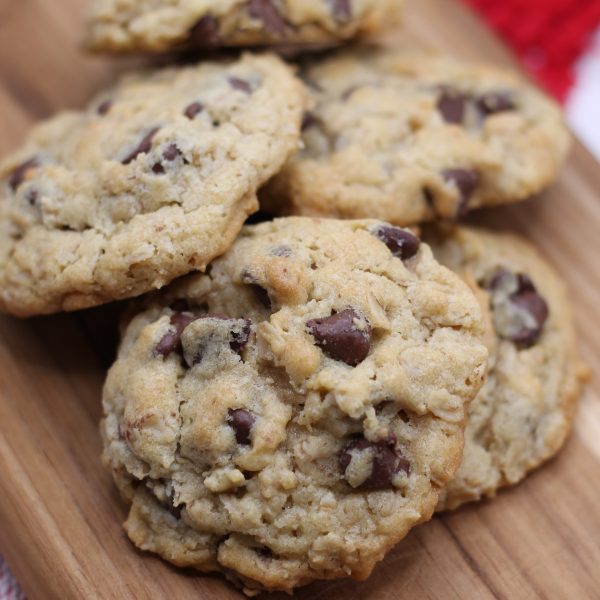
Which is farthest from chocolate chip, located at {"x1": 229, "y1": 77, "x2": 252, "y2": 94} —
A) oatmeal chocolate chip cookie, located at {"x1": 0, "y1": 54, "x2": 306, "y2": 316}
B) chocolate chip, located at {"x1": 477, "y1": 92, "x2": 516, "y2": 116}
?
chocolate chip, located at {"x1": 477, "y1": 92, "x2": 516, "y2": 116}

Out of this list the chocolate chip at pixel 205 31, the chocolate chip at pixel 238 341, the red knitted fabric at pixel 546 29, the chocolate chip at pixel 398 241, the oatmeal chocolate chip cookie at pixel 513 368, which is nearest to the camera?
the chocolate chip at pixel 238 341

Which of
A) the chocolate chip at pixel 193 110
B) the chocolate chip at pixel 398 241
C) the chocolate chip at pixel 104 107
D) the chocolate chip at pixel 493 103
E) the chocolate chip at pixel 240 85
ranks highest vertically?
the chocolate chip at pixel 240 85

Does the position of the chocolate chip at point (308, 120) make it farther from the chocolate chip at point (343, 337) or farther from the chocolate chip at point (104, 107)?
the chocolate chip at point (343, 337)

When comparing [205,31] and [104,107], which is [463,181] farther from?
[104,107]

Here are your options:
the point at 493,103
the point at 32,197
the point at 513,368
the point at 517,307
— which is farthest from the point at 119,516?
the point at 493,103

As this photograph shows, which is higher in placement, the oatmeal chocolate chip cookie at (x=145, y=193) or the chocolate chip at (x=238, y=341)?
the oatmeal chocolate chip cookie at (x=145, y=193)

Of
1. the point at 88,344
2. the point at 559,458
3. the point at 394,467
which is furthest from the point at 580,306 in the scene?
the point at 88,344

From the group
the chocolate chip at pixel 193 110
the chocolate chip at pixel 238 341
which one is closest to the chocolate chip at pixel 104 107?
the chocolate chip at pixel 193 110
